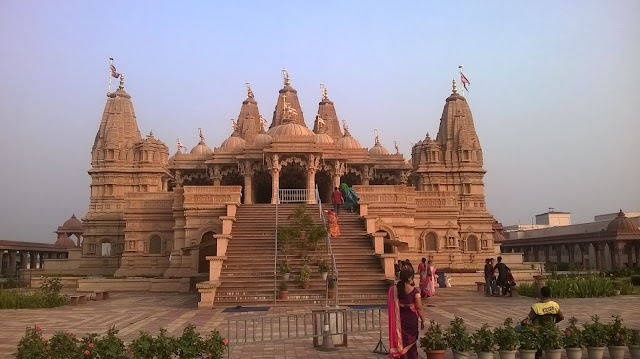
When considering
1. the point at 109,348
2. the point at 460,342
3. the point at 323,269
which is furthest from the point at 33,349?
the point at 323,269

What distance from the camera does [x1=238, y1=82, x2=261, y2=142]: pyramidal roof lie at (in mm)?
53281

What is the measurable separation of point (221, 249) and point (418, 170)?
90.0 feet

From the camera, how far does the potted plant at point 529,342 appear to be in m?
9.41

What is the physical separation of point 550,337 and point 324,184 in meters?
35.5

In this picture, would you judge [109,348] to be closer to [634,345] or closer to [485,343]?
[485,343]

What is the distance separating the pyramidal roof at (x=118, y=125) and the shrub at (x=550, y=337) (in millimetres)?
42630

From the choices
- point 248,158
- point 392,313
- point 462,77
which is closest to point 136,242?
point 248,158

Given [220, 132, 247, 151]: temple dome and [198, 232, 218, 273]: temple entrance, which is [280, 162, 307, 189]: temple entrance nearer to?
[220, 132, 247, 151]: temple dome

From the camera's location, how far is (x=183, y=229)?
30.4 m

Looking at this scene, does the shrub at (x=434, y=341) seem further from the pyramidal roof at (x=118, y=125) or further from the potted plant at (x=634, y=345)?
the pyramidal roof at (x=118, y=125)

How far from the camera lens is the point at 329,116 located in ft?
178

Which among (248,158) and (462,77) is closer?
(248,158)

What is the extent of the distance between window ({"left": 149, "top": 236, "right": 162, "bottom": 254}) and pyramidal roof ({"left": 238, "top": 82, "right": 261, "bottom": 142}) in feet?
65.7

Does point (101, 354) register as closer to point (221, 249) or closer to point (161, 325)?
point (161, 325)
